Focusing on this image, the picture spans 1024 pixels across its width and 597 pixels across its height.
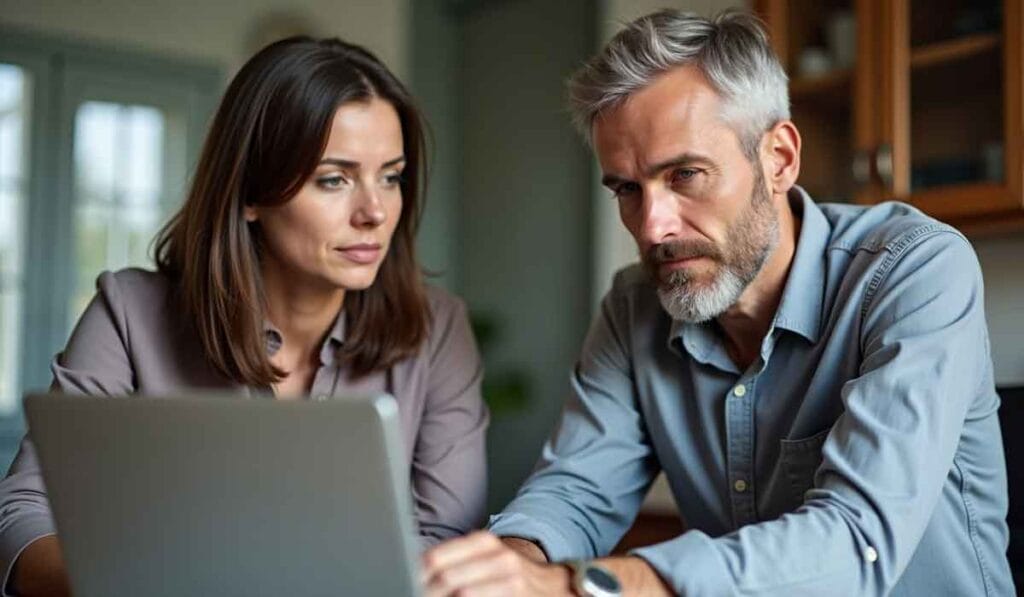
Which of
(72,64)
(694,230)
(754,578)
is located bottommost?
(754,578)

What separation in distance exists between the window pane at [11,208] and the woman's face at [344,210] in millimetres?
2761

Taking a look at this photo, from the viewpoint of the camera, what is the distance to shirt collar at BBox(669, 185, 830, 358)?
1361 millimetres

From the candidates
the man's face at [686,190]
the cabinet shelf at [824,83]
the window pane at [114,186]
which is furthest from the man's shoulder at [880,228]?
the window pane at [114,186]

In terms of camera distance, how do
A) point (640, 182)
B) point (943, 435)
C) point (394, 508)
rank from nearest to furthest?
1. point (394, 508)
2. point (943, 435)
3. point (640, 182)

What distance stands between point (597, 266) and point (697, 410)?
1.90m

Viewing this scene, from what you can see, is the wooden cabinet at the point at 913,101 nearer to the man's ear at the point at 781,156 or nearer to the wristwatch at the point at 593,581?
the man's ear at the point at 781,156

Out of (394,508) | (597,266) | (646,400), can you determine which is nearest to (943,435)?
(646,400)

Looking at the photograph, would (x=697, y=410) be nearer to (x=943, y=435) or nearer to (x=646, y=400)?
(x=646, y=400)

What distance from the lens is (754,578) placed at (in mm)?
1003

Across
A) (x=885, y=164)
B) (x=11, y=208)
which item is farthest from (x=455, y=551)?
(x=11, y=208)

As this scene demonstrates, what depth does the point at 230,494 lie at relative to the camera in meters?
0.81

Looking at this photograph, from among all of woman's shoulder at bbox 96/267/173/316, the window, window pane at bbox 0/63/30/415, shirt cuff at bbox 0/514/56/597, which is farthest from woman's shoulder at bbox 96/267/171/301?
window pane at bbox 0/63/30/415

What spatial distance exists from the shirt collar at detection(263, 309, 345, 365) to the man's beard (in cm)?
54

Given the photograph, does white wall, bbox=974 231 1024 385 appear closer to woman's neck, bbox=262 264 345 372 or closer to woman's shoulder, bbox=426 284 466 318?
woman's shoulder, bbox=426 284 466 318
